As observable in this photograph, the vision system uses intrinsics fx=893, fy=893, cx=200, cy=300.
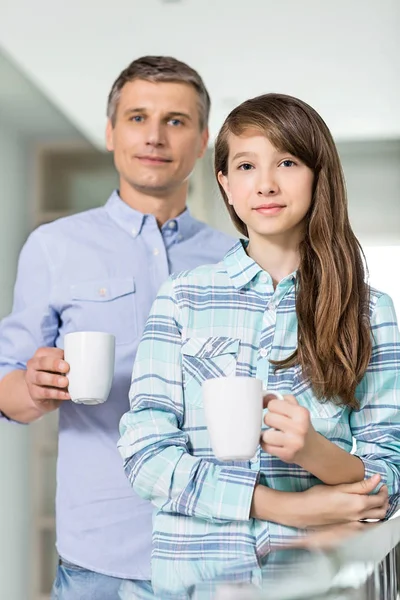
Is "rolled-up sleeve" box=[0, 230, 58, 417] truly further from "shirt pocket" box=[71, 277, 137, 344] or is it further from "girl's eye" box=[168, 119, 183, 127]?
"girl's eye" box=[168, 119, 183, 127]

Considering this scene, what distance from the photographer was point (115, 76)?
317 centimetres

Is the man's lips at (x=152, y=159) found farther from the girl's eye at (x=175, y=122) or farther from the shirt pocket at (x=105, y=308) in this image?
the shirt pocket at (x=105, y=308)

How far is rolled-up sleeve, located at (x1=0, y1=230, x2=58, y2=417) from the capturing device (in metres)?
1.71

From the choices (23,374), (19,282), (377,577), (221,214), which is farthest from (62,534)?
(221,214)

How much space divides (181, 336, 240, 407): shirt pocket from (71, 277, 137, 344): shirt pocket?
1.63 ft

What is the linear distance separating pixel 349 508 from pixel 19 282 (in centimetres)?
94

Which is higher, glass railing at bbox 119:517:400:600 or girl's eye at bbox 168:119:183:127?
girl's eye at bbox 168:119:183:127

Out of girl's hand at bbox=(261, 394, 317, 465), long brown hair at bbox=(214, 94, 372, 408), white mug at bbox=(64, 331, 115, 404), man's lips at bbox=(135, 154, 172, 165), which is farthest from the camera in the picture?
man's lips at bbox=(135, 154, 172, 165)

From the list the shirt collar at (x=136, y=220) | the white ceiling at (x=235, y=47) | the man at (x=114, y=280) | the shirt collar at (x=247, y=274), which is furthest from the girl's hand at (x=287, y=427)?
the white ceiling at (x=235, y=47)

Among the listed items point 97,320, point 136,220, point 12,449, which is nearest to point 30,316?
point 97,320

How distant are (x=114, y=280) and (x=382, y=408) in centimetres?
70

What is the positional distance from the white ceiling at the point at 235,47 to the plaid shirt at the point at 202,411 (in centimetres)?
188

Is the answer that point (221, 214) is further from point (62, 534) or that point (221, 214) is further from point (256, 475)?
point (256, 475)

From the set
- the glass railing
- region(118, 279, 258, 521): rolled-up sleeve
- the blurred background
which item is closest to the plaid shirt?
region(118, 279, 258, 521): rolled-up sleeve
